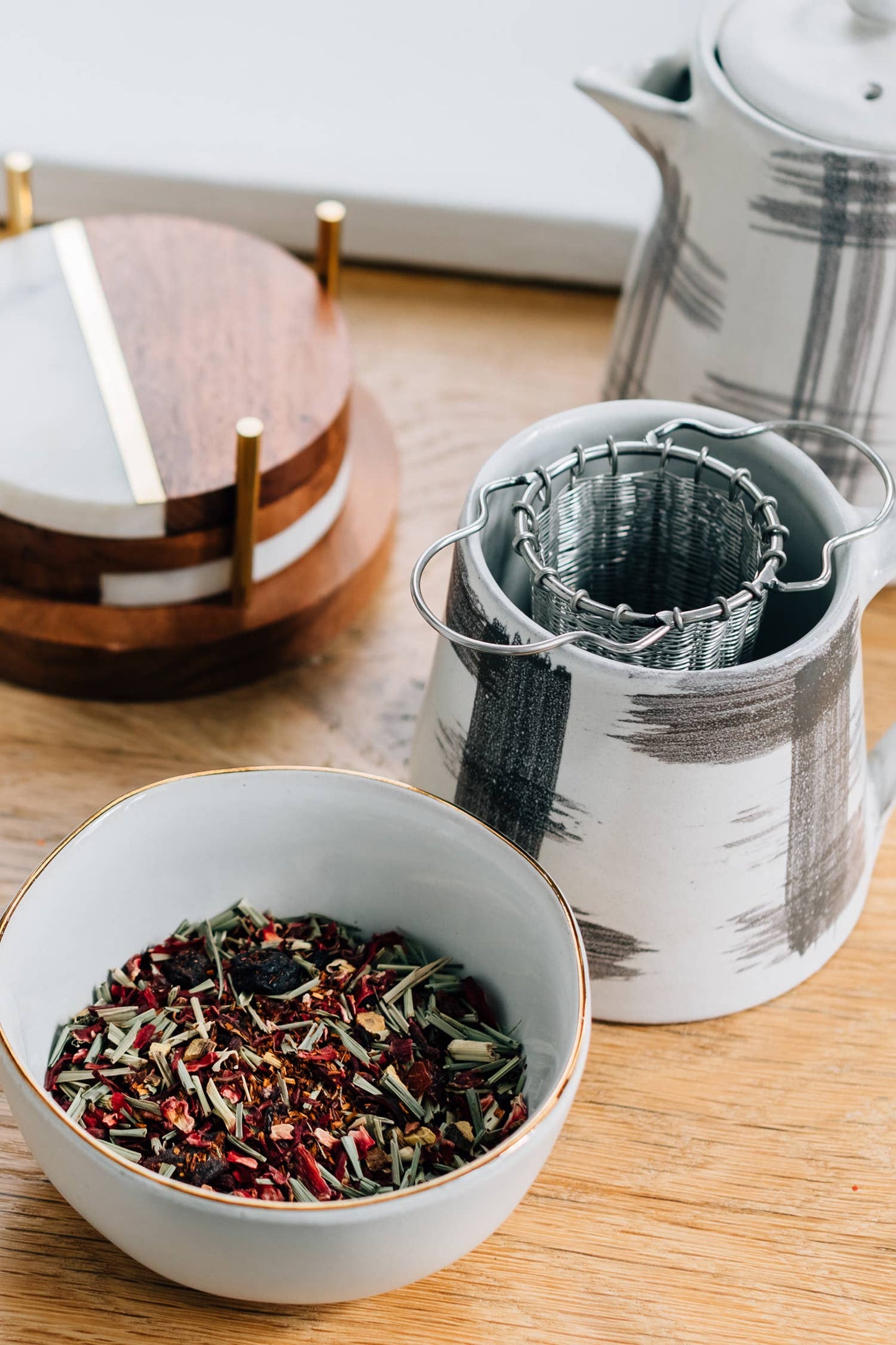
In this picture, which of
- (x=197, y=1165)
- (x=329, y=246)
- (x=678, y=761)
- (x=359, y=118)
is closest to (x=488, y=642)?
(x=678, y=761)

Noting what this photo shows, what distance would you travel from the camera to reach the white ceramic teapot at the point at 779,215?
0.51 meters

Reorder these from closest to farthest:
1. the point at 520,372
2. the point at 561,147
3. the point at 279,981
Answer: the point at 279,981 → the point at 520,372 → the point at 561,147

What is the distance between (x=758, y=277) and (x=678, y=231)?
1.7 inches

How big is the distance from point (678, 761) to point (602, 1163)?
0.46 ft

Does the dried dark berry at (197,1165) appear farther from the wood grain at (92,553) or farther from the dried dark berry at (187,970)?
the wood grain at (92,553)

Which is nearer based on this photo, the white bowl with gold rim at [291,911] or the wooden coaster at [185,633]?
the white bowl with gold rim at [291,911]

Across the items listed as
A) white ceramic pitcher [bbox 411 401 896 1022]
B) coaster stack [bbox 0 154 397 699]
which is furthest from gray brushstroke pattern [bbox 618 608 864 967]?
coaster stack [bbox 0 154 397 699]

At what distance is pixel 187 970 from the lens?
45cm

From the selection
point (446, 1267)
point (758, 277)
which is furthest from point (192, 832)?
point (758, 277)

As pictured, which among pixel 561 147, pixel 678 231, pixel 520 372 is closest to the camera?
→ pixel 678 231

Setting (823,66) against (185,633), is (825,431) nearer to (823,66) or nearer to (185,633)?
(823,66)

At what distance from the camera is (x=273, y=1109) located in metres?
0.42

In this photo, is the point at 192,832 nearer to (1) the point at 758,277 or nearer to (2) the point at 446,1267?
(2) the point at 446,1267

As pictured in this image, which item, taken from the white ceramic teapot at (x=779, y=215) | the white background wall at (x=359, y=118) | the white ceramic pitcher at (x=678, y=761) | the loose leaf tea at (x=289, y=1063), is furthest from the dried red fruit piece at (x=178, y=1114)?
the white background wall at (x=359, y=118)
